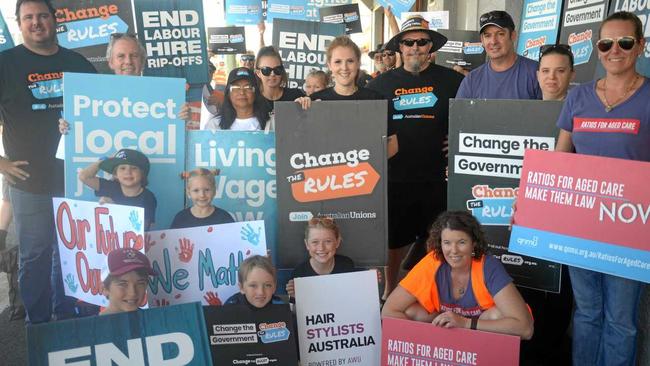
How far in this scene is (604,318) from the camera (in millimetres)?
2832

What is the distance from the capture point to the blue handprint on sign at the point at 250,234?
10.3 feet

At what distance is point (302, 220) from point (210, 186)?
1.82ft

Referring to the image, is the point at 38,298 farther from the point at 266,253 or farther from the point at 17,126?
the point at 266,253

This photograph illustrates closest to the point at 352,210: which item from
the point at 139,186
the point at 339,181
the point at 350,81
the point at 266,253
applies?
the point at 339,181

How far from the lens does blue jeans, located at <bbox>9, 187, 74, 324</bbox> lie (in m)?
3.57

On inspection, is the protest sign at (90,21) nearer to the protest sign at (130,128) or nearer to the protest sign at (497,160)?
the protest sign at (130,128)

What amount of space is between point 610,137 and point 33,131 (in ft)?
10.3

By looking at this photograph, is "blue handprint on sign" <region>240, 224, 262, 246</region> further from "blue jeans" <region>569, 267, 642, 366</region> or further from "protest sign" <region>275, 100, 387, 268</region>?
"blue jeans" <region>569, 267, 642, 366</region>

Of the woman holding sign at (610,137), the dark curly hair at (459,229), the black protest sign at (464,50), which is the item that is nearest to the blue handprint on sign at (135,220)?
the dark curly hair at (459,229)

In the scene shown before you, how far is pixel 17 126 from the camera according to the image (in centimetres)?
353

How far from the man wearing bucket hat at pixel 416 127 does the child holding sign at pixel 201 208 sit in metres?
1.12

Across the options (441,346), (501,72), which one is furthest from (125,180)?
(501,72)

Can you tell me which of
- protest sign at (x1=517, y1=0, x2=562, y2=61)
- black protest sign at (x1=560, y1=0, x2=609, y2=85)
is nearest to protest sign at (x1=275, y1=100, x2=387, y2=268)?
black protest sign at (x1=560, y1=0, x2=609, y2=85)

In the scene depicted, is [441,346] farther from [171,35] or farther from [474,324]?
[171,35]
